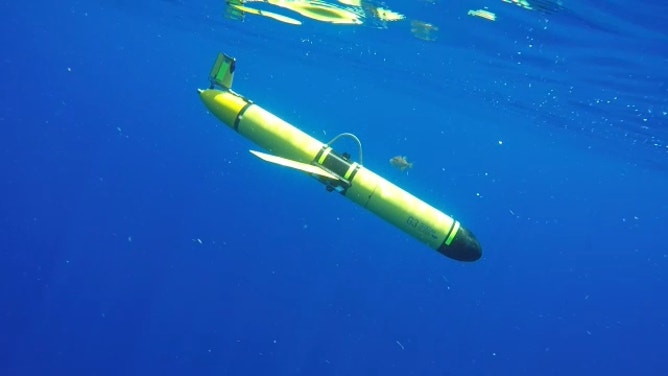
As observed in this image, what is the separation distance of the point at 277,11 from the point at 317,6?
2.40 meters

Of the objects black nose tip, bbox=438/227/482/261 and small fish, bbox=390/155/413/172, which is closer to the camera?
black nose tip, bbox=438/227/482/261

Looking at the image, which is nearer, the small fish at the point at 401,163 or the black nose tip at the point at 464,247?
the black nose tip at the point at 464,247

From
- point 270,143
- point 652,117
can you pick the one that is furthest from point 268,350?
point 652,117

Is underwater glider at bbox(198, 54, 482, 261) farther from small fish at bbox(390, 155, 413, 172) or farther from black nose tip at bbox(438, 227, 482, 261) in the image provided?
small fish at bbox(390, 155, 413, 172)

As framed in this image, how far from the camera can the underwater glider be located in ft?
25.1

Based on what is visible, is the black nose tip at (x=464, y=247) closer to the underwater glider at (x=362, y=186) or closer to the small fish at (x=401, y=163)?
the underwater glider at (x=362, y=186)

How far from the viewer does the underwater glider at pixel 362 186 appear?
7664mm

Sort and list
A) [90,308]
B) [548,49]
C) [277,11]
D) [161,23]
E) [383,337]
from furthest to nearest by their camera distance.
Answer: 1. [161,23]
2. [383,337]
3. [90,308]
4. [277,11]
5. [548,49]

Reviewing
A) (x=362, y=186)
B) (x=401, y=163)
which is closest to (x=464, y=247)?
(x=362, y=186)

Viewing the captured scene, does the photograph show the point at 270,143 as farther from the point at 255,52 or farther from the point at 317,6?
the point at 255,52

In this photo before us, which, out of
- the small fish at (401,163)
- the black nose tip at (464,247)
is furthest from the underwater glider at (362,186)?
the small fish at (401,163)

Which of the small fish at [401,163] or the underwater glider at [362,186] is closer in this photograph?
the underwater glider at [362,186]

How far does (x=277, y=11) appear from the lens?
55.9 feet

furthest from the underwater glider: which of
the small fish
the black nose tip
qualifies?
the small fish
